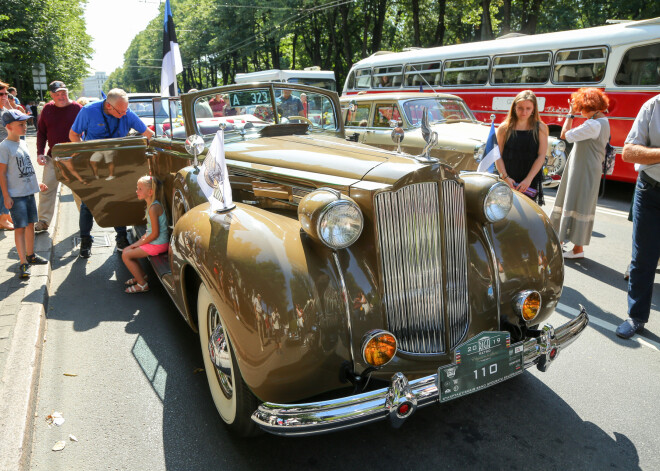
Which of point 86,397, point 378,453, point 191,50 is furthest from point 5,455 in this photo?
point 191,50

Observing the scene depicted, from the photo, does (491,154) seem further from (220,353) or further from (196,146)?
(220,353)

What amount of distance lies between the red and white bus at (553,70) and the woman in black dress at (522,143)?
200 inches

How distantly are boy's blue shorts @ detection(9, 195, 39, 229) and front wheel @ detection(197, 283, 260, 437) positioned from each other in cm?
305

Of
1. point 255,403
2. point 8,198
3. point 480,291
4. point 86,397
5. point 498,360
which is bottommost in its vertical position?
point 86,397

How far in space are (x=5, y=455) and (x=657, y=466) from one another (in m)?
3.27

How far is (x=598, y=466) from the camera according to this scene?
7.97ft

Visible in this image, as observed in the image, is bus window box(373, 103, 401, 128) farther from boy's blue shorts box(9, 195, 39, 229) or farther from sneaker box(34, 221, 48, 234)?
boy's blue shorts box(9, 195, 39, 229)

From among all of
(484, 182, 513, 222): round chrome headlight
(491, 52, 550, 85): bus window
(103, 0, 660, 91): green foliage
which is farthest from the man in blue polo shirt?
(103, 0, 660, 91): green foliage

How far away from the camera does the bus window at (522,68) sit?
11.0m

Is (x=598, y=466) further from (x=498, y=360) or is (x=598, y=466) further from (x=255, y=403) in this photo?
(x=255, y=403)

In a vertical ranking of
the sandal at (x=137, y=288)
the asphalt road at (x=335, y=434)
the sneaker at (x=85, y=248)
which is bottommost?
the asphalt road at (x=335, y=434)

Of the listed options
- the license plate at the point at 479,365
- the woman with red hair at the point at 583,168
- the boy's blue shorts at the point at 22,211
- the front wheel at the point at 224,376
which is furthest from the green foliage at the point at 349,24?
the front wheel at the point at 224,376

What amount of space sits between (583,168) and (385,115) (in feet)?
14.7

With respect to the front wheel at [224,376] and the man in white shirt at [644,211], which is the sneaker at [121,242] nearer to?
the front wheel at [224,376]
